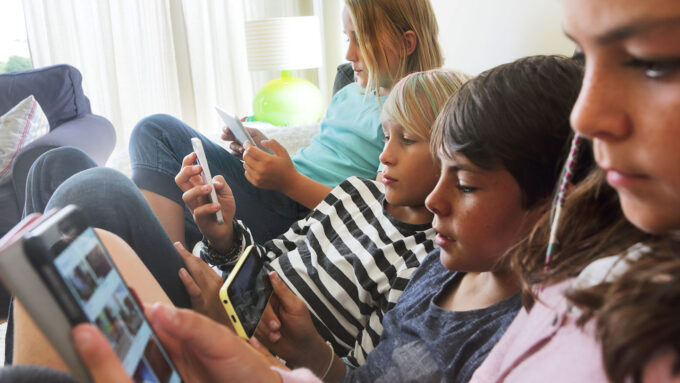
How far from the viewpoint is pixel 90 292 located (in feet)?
1.47

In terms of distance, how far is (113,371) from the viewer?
0.41 meters

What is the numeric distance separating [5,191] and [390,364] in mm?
1936

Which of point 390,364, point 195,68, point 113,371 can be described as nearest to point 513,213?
point 390,364

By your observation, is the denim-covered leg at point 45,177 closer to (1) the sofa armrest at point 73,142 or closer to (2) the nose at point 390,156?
(2) the nose at point 390,156

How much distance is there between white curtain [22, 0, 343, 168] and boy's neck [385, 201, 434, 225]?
2.77 m

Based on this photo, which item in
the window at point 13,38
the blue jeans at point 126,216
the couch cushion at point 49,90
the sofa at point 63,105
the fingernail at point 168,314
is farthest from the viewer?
the window at point 13,38

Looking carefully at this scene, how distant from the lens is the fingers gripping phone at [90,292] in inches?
15.6

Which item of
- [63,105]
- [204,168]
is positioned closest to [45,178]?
[204,168]

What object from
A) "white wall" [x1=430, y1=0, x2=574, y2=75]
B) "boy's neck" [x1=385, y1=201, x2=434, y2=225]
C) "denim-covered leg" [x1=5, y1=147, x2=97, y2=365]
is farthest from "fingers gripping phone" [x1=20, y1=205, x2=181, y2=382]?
"white wall" [x1=430, y1=0, x2=574, y2=75]

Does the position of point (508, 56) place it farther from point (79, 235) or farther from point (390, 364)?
point (79, 235)

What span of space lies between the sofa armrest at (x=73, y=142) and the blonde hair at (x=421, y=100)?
1554mm

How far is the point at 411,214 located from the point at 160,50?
290cm

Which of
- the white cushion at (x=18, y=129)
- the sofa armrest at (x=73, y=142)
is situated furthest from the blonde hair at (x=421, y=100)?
the white cushion at (x=18, y=129)

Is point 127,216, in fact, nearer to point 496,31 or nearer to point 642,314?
point 642,314
